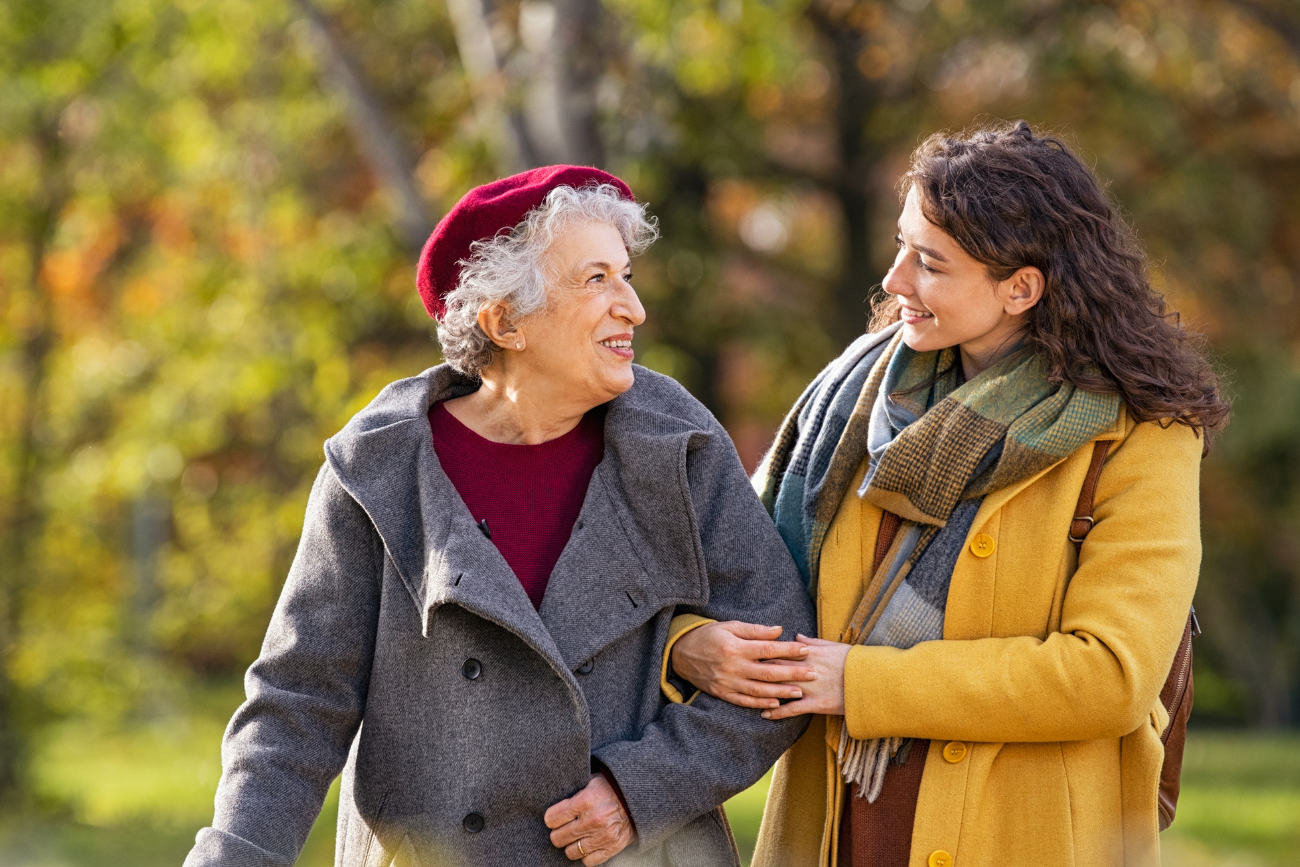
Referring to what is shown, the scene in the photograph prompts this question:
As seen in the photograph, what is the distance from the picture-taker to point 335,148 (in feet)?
29.1

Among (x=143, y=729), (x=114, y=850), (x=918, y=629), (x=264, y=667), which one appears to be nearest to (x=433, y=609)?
(x=264, y=667)

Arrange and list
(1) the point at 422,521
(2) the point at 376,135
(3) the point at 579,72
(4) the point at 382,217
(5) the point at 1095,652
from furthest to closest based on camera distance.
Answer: (4) the point at 382,217
(2) the point at 376,135
(3) the point at 579,72
(1) the point at 422,521
(5) the point at 1095,652

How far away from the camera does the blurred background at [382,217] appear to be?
617cm

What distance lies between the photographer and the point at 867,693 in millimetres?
2357

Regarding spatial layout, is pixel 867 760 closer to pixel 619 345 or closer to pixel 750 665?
pixel 750 665

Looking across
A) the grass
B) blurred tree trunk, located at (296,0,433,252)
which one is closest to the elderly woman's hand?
the grass

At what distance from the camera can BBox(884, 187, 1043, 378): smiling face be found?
2.41 m

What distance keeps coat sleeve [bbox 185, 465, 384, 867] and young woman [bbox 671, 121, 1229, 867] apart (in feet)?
1.96

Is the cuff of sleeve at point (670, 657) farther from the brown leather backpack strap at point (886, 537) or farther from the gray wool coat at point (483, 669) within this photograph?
the brown leather backpack strap at point (886, 537)

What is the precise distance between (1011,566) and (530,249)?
1.04 metres

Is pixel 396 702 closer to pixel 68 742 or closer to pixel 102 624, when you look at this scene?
pixel 102 624

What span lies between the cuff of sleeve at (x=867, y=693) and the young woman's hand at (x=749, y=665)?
0.25 ft

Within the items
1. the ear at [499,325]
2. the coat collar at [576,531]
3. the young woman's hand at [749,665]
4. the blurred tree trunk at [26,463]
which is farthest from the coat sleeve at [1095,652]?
the blurred tree trunk at [26,463]

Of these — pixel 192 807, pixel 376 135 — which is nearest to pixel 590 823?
pixel 376 135
